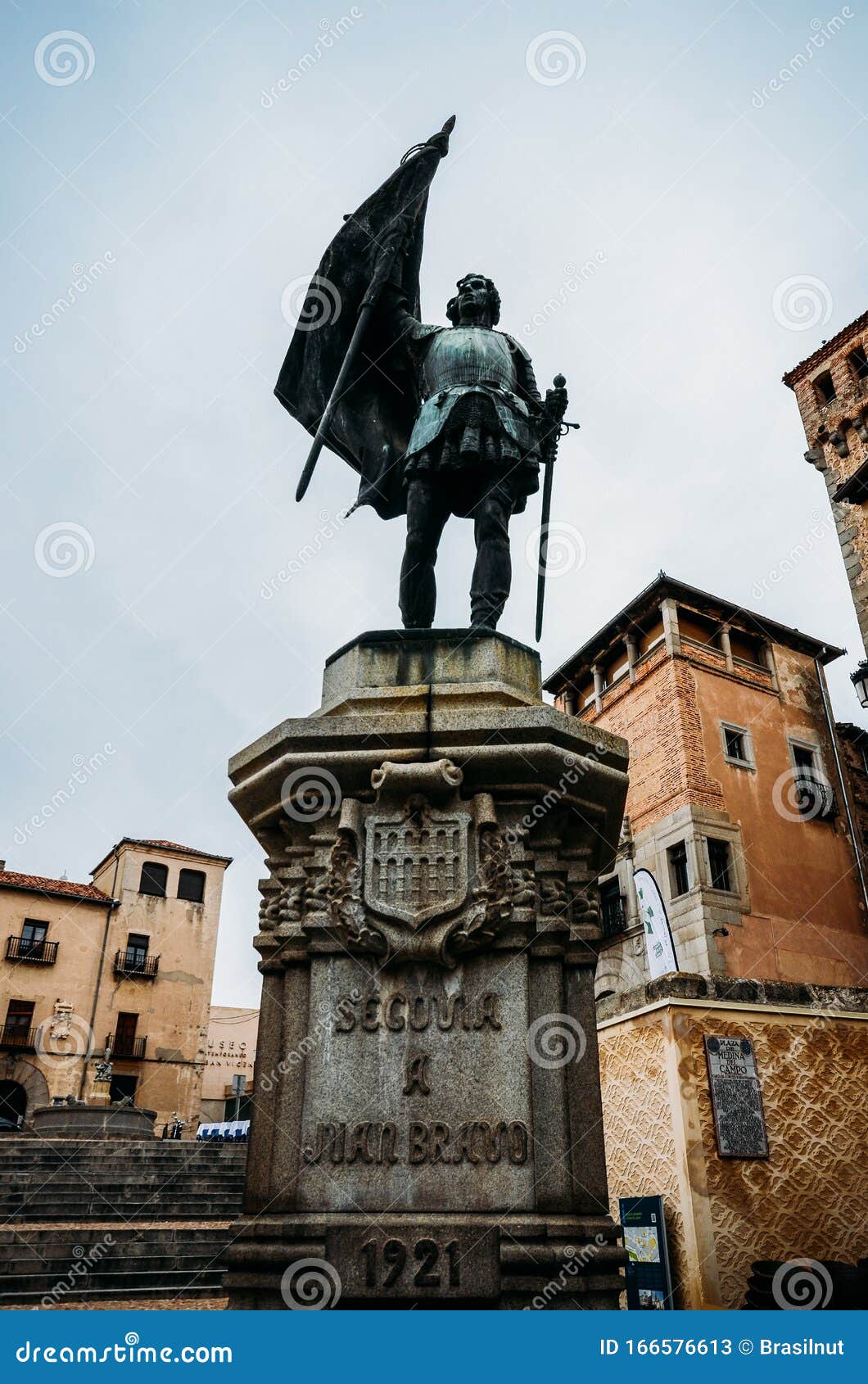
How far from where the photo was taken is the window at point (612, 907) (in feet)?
82.6

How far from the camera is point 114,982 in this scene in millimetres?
36312

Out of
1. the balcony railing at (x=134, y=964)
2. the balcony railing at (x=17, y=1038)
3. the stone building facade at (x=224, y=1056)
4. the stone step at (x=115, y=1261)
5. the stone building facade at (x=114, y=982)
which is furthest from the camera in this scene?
the stone building facade at (x=224, y=1056)

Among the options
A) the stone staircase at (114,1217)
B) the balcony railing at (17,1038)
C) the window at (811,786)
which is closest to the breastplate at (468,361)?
the stone staircase at (114,1217)

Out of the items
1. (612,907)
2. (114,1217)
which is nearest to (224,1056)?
(612,907)

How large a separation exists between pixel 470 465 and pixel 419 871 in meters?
2.23

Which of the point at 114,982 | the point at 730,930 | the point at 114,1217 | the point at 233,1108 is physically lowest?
the point at 114,1217

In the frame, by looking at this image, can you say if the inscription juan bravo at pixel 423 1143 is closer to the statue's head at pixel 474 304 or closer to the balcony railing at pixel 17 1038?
the statue's head at pixel 474 304

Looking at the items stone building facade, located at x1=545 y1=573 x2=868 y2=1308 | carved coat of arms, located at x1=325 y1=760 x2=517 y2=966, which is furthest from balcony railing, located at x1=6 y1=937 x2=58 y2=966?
carved coat of arms, located at x1=325 y1=760 x2=517 y2=966

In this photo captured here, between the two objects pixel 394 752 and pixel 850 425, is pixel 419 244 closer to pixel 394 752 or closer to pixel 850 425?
pixel 394 752

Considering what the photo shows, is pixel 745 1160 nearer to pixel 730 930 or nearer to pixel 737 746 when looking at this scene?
pixel 730 930

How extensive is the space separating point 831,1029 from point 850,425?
21.2 m

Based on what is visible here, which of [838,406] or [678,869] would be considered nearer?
[678,869]

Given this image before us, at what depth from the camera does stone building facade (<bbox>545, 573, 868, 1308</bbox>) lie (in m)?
8.52

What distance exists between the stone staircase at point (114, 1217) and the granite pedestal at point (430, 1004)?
3657 millimetres
